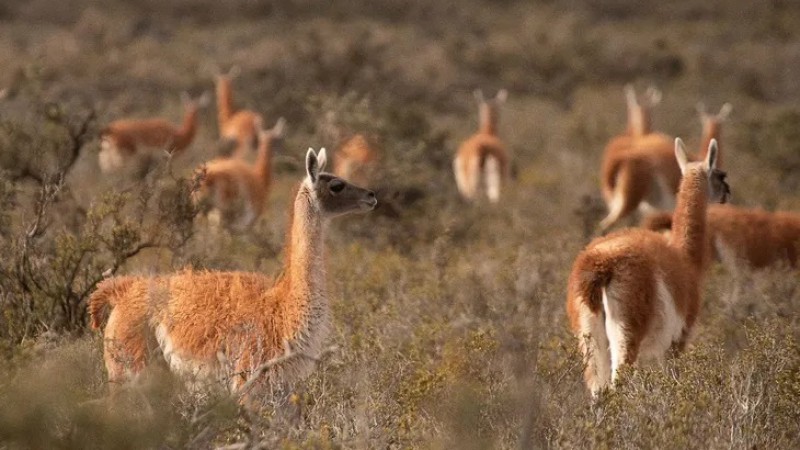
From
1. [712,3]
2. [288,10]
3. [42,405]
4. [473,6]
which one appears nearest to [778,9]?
[712,3]

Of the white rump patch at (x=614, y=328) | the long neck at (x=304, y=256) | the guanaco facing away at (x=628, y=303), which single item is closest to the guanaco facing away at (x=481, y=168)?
the guanaco facing away at (x=628, y=303)

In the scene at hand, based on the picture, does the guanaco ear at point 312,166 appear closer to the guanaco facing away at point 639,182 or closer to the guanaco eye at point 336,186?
the guanaco eye at point 336,186

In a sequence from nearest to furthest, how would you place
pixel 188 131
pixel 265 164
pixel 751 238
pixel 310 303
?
pixel 310 303 < pixel 751 238 < pixel 265 164 < pixel 188 131

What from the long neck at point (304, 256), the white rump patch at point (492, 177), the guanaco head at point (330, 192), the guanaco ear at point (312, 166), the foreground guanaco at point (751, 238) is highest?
the guanaco ear at point (312, 166)

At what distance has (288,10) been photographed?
128ft

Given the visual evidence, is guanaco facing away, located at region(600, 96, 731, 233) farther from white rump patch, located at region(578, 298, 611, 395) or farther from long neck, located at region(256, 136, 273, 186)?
white rump patch, located at region(578, 298, 611, 395)

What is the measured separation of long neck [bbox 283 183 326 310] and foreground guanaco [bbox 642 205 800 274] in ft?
16.9

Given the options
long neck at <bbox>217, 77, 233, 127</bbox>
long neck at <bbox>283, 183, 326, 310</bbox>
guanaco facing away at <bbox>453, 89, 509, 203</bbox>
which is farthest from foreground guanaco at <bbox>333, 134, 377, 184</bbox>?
long neck at <bbox>283, 183, 326, 310</bbox>

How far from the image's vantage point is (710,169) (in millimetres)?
8078

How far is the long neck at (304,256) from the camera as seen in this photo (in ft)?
19.5

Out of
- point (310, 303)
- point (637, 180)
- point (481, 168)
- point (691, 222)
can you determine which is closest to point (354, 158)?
point (481, 168)

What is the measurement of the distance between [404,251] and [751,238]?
312 cm

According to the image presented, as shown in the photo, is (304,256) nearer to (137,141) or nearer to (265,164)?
(265,164)

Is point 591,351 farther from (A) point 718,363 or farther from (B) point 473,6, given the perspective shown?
(B) point 473,6
